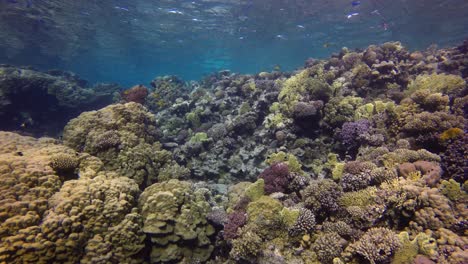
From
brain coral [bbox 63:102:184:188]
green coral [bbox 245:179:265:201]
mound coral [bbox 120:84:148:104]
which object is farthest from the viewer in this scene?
mound coral [bbox 120:84:148:104]

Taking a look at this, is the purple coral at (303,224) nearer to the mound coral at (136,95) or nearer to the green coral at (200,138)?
the green coral at (200,138)

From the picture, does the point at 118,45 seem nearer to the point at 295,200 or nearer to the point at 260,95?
the point at 260,95

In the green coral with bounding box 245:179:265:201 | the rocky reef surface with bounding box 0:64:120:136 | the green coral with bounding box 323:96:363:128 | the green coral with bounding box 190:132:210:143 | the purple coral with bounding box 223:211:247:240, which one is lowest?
the rocky reef surface with bounding box 0:64:120:136

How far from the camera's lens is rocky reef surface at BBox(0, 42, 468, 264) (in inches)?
169

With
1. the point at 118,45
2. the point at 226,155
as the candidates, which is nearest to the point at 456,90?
the point at 226,155

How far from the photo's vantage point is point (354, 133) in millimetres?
7465

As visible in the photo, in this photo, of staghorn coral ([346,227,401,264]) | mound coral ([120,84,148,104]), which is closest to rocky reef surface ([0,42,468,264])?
staghorn coral ([346,227,401,264])

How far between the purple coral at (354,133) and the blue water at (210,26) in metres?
12.0

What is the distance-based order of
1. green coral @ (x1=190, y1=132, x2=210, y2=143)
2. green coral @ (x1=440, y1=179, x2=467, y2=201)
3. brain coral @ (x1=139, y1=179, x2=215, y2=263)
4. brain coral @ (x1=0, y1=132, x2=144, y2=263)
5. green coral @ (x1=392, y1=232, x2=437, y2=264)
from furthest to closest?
green coral @ (x1=190, y1=132, x2=210, y2=143) < brain coral @ (x1=139, y1=179, x2=215, y2=263) < green coral @ (x1=440, y1=179, x2=467, y2=201) < brain coral @ (x1=0, y1=132, x2=144, y2=263) < green coral @ (x1=392, y1=232, x2=437, y2=264)

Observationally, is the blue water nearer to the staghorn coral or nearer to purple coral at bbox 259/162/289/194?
purple coral at bbox 259/162/289/194

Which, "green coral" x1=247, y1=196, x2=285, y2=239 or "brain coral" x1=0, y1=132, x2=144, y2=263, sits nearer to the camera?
"brain coral" x1=0, y1=132, x2=144, y2=263

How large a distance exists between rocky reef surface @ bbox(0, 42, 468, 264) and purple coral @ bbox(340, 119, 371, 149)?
35 millimetres

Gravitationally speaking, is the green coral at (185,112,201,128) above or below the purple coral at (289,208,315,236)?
below

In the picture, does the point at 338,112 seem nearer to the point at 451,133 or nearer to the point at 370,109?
the point at 370,109
